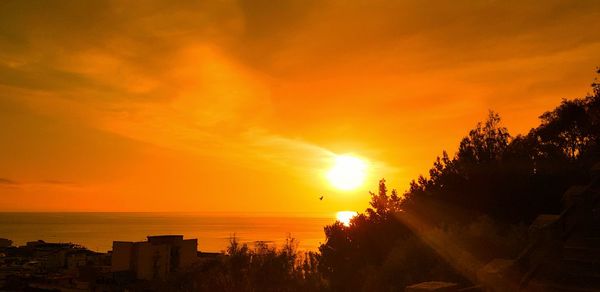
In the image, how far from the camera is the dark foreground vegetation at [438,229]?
11117mm

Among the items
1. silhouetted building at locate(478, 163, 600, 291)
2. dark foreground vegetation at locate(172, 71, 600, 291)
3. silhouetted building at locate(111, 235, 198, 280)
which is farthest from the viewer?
silhouetted building at locate(111, 235, 198, 280)

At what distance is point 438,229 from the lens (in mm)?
12812

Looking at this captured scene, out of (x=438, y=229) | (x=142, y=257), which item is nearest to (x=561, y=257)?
(x=438, y=229)

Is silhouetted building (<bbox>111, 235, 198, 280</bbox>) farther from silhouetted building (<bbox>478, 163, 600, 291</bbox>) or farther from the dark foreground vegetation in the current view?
silhouetted building (<bbox>478, 163, 600, 291</bbox>)

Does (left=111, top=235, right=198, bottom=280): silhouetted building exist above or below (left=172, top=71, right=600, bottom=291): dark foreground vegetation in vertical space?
below

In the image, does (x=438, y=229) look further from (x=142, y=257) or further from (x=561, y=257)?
(x=142, y=257)

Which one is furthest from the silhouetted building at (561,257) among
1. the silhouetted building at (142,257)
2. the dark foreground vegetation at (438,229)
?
the silhouetted building at (142,257)

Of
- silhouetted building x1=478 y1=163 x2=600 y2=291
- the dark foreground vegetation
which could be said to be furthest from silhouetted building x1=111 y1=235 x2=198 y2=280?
silhouetted building x1=478 y1=163 x2=600 y2=291

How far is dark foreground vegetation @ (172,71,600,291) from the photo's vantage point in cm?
1112

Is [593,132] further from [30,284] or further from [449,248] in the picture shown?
[30,284]

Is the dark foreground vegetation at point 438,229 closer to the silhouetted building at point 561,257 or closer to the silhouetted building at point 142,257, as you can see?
the silhouetted building at point 561,257

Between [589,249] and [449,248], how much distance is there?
3.77 metres

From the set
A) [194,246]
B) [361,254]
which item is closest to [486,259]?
[361,254]

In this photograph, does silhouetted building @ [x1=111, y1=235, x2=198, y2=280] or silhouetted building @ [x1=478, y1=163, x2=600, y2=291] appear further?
silhouetted building @ [x1=111, y1=235, x2=198, y2=280]
